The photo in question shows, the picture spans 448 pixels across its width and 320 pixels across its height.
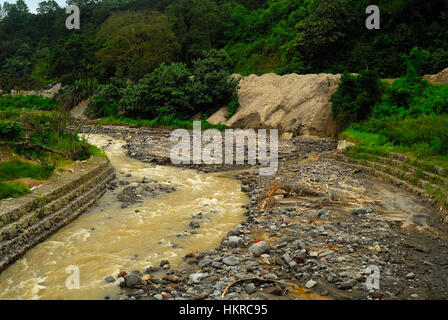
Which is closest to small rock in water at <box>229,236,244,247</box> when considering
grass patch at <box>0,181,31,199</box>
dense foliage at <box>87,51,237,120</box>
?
grass patch at <box>0,181,31,199</box>

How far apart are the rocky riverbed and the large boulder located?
37.3 feet

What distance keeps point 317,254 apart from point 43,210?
604 centimetres

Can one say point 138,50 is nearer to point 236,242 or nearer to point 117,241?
point 117,241

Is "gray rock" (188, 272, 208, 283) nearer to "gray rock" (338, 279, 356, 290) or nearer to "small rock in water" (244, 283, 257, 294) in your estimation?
"small rock in water" (244, 283, 257, 294)

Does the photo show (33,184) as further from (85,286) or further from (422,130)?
(422,130)

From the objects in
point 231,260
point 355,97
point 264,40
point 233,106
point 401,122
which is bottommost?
point 231,260

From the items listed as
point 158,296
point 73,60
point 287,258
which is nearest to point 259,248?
point 287,258

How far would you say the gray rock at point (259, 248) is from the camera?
6.09m

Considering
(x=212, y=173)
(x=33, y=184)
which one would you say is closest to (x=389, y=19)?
(x=212, y=173)

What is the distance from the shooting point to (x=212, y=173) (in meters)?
14.0

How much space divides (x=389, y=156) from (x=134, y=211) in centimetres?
892

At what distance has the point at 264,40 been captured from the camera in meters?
37.8

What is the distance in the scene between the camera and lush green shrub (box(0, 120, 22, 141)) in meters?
9.38

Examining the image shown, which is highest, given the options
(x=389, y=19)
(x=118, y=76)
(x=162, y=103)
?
(x=389, y=19)
